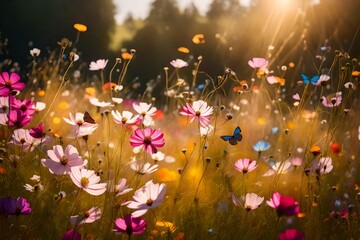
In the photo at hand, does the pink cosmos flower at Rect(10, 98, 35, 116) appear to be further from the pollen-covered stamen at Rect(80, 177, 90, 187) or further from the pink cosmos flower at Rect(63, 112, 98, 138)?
the pollen-covered stamen at Rect(80, 177, 90, 187)

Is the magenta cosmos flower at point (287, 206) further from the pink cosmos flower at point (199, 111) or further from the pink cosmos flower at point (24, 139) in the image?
the pink cosmos flower at point (24, 139)

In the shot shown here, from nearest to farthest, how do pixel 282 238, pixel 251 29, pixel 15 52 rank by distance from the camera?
pixel 282 238
pixel 251 29
pixel 15 52

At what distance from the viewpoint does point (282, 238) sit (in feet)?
2.81

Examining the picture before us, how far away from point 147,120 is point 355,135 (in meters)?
1.16

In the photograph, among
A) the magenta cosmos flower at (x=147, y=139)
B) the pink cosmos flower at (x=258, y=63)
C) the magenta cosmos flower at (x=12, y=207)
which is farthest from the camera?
the pink cosmos flower at (x=258, y=63)

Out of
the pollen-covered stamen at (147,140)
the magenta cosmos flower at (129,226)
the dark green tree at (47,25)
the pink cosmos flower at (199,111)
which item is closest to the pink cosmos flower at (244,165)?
the pink cosmos flower at (199,111)

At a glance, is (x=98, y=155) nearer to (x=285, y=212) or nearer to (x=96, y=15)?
(x=285, y=212)

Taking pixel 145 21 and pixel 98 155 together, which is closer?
pixel 98 155

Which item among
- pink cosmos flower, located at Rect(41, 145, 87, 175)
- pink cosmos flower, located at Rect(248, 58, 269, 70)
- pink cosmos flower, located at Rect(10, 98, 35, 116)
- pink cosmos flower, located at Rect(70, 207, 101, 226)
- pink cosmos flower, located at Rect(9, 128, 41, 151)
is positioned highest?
pink cosmos flower, located at Rect(248, 58, 269, 70)

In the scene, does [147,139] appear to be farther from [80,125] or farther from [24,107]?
[24,107]

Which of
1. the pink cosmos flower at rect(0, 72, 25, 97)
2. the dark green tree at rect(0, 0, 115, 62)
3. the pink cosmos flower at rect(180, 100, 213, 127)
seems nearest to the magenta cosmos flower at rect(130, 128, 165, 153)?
the pink cosmos flower at rect(180, 100, 213, 127)

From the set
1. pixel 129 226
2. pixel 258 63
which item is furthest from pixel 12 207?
pixel 258 63

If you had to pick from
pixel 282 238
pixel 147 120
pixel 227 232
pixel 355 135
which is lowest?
pixel 282 238

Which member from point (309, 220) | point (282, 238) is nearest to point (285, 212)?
point (282, 238)
